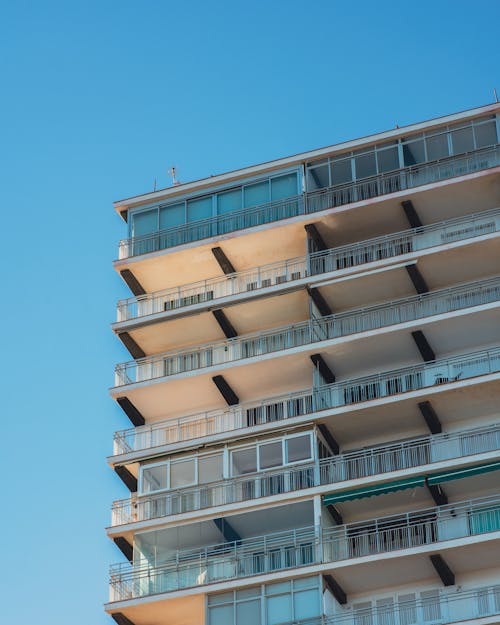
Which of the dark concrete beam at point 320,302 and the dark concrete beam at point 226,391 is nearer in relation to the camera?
the dark concrete beam at point 226,391

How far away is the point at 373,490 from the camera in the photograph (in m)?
46.1

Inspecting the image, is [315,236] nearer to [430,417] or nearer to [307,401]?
[307,401]

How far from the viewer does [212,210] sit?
54.2m

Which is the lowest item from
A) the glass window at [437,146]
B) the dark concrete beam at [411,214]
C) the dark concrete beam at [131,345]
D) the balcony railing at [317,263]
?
the dark concrete beam at [131,345]

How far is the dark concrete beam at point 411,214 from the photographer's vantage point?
51.4 metres

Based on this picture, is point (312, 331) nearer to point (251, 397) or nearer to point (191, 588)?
point (251, 397)

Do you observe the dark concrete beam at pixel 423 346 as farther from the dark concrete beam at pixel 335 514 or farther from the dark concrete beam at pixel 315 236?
the dark concrete beam at pixel 335 514

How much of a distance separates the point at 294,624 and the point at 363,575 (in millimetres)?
2397

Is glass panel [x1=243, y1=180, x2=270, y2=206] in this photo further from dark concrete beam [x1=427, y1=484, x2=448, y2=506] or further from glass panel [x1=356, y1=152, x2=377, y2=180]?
dark concrete beam [x1=427, y1=484, x2=448, y2=506]

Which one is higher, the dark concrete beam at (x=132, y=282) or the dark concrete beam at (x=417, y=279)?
the dark concrete beam at (x=132, y=282)

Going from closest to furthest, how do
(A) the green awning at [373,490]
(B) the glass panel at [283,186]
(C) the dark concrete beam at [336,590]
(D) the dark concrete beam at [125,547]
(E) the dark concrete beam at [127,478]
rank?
(C) the dark concrete beam at [336,590]
(A) the green awning at [373,490]
(D) the dark concrete beam at [125,547]
(E) the dark concrete beam at [127,478]
(B) the glass panel at [283,186]

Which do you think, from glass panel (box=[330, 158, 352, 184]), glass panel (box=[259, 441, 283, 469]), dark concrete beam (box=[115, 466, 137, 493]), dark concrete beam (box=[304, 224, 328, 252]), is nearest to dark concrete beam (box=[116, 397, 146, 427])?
dark concrete beam (box=[115, 466, 137, 493])

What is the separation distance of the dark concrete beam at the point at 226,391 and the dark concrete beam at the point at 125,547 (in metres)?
5.52

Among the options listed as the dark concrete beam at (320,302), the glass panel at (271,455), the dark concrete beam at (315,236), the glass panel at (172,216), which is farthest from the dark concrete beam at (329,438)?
the glass panel at (172,216)
